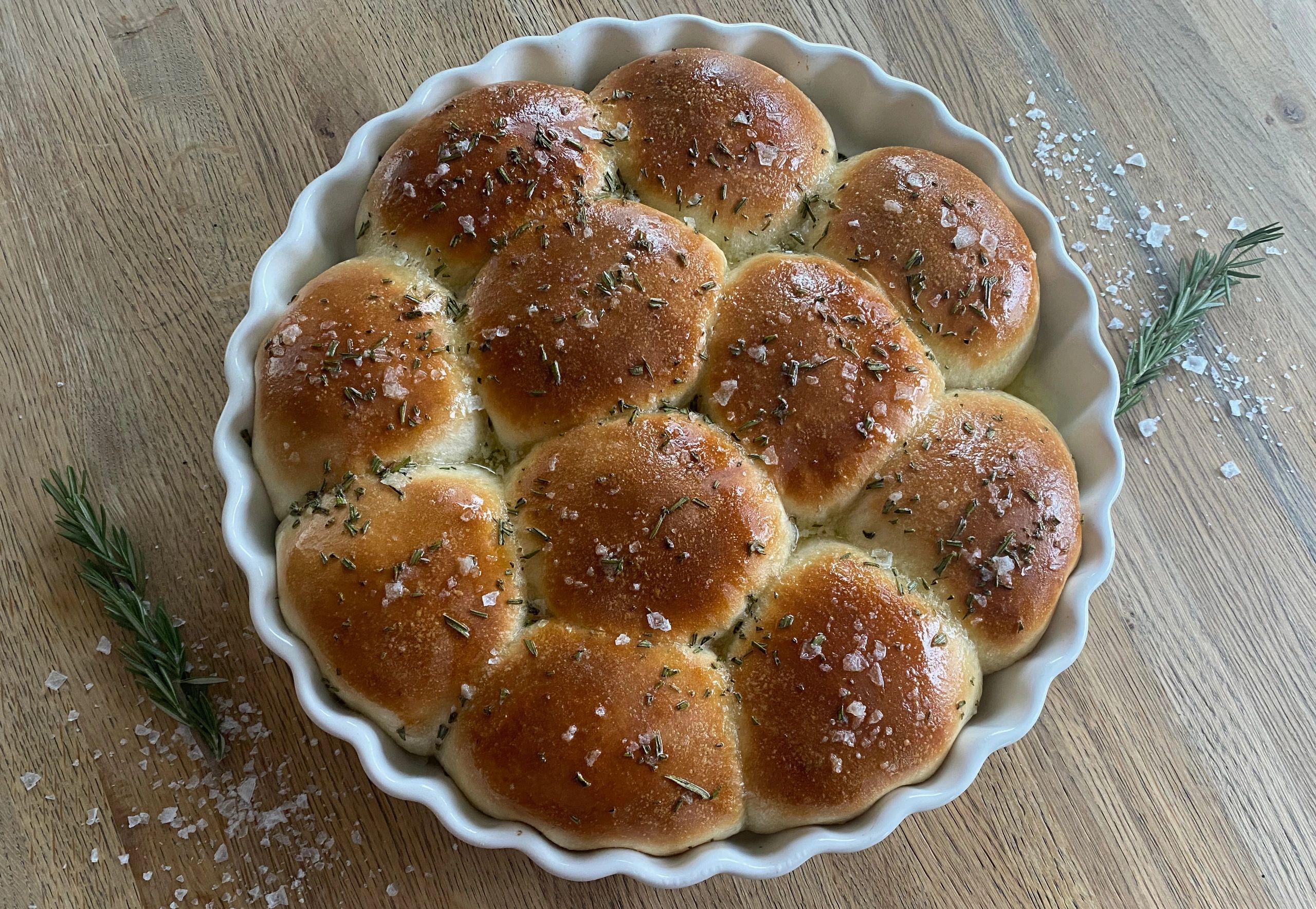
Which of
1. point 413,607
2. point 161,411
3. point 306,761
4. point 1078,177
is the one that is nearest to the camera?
point 413,607

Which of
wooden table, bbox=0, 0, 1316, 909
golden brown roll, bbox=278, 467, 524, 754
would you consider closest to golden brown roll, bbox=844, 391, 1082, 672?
wooden table, bbox=0, 0, 1316, 909

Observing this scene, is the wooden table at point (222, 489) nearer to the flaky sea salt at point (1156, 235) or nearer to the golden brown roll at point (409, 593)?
the flaky sea salt at point (1156, 235)

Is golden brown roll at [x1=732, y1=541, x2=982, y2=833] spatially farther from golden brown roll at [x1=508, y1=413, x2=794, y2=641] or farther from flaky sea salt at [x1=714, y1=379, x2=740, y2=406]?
flaky sea salt at [x1=714, y1=379, x2=740, y2=406]

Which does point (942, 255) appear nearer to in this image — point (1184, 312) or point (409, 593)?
point (1184, 312)

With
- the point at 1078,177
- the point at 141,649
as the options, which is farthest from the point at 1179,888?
the point at 141,649

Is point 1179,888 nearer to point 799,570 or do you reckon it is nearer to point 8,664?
point 799,570

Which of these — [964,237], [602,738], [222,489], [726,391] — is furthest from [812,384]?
[222,489]
